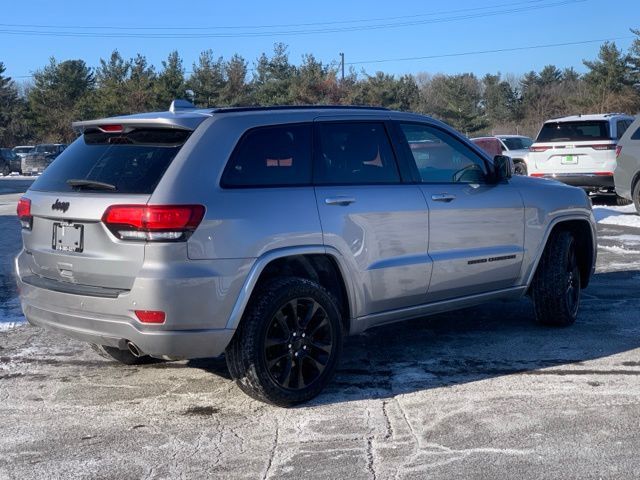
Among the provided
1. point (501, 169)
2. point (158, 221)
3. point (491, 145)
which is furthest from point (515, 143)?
point (158, 221)

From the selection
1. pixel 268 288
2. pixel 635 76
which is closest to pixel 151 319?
pixel 268 288

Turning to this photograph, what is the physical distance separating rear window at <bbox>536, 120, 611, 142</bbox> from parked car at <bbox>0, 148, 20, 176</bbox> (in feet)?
120

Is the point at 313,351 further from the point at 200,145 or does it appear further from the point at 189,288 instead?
the point at 200,145

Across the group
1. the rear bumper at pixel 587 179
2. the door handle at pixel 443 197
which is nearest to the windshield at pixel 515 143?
the rear bumper at pixel 587 179

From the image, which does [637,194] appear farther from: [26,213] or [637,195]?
[26,213]

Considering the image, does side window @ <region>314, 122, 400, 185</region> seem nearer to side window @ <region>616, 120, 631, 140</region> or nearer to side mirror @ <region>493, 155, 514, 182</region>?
side mirror @ <region>493, 155, 514, 182</region>

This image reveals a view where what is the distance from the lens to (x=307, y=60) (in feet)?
158

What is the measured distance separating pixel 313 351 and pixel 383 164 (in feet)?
4.76

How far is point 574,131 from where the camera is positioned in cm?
1867

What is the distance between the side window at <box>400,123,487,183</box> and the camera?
6328 millimetres

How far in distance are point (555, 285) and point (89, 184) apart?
3.91 meters

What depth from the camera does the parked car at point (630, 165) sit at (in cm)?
1515

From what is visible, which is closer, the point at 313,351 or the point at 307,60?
the point at 313,351

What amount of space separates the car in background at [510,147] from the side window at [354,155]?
16.1 meters
